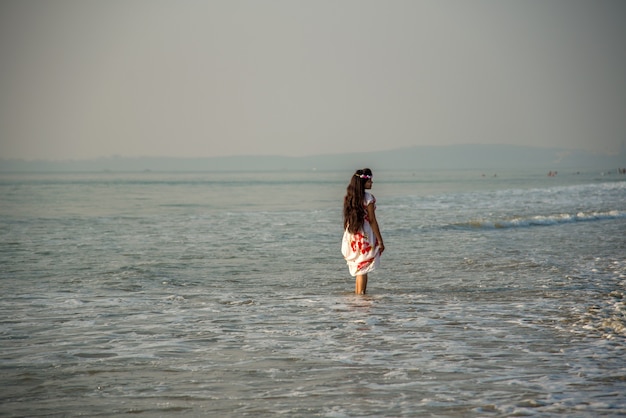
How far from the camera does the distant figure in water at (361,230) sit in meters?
9.84

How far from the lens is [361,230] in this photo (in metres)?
9.96

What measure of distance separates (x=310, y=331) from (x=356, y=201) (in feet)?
8.98

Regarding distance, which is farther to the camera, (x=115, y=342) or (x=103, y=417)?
(x=115, y=342)

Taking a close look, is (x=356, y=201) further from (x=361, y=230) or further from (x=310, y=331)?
(x=310, y=331)

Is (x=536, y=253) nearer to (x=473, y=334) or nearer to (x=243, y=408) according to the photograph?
(x=473, y=334)

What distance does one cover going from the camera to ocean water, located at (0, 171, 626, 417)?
17.2 ft

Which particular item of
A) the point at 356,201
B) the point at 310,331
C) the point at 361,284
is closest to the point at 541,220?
the point at 361,284

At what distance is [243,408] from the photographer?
16.5 feet

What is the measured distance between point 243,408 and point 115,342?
246 centimetres

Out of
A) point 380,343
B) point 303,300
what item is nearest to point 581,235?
point 303,300

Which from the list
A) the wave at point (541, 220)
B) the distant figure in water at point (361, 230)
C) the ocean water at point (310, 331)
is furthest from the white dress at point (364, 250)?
the wave at point (541, 220)

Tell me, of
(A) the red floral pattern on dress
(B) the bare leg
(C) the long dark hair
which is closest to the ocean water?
(B) the bare leg

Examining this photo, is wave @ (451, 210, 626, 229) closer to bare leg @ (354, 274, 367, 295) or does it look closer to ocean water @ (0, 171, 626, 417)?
ocean water @ (0, 171, 626, 417)

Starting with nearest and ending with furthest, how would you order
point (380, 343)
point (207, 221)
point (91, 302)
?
point (380, 343) < point (91, 302) < point (207, 221)
